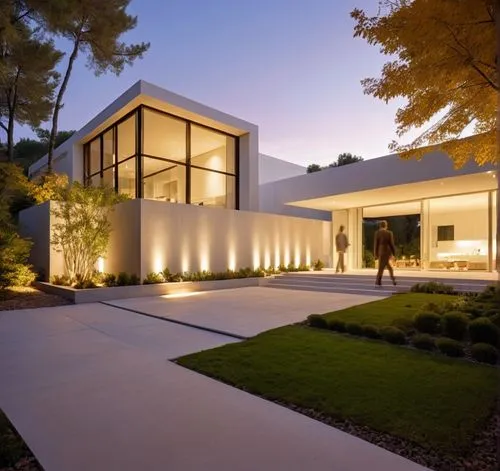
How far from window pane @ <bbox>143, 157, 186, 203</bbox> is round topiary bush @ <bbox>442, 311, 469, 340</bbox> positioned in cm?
1238

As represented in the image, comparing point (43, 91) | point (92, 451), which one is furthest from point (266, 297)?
point (43, 91)

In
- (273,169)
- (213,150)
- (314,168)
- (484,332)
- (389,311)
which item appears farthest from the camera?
(314,168)

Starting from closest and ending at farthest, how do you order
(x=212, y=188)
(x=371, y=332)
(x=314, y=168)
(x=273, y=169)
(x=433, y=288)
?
(x=371, y=332) < (x=433, y=288) < (x=212, y=188) < (x=273, y=169) < (x=314, y=168)

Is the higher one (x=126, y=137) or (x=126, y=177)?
(x=126, y=137)

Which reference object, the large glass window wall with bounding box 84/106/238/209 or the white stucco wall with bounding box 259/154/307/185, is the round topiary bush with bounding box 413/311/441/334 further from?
the white stucco wall with bounding box 259/154/307/185

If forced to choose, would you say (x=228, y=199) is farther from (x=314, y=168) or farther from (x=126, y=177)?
(x=314, y=168)

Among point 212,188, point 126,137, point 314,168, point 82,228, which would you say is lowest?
point 82,228

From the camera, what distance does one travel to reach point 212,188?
1741 centimetres

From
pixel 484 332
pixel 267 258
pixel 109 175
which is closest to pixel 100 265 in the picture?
pixel 109 175

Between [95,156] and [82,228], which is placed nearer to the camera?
[82,228]

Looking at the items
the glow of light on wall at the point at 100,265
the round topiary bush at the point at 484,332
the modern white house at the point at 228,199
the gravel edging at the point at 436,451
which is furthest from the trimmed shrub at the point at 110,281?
the round topiary bush at the point at 484,332

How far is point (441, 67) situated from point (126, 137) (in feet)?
44.2

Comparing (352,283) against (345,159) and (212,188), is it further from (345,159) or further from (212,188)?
(345,159)

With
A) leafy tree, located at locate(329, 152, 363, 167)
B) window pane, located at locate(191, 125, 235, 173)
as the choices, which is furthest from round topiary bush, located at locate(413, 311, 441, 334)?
leafy tree, located at locate(329, 152, 363, 167)
